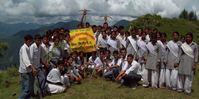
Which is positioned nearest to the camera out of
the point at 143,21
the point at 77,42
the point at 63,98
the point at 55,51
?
the point at 63,98

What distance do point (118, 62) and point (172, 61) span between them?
2327 millimetres

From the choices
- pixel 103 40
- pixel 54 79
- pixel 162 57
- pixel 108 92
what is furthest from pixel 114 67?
pixel 54 79

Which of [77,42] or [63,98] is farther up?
[77,42]

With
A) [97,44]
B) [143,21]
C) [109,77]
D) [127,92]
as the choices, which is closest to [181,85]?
[127,92]

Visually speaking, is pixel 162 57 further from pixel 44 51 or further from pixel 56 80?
pixel 44 51

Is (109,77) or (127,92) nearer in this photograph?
(127,92)

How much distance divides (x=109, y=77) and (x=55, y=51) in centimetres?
260

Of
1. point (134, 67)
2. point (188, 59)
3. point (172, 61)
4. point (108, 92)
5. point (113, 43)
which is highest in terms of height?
point (113, 43)

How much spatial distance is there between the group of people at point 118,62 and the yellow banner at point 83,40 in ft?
1.15

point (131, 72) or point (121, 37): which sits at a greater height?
point (121, 37)

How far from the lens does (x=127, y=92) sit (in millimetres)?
16875

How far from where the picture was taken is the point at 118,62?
18203 mm

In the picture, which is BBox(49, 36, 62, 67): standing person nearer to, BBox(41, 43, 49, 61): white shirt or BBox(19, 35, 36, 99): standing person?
BBox(41, 43, 49, 61): white shirt

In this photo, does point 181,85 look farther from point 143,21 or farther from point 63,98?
point 143,21
